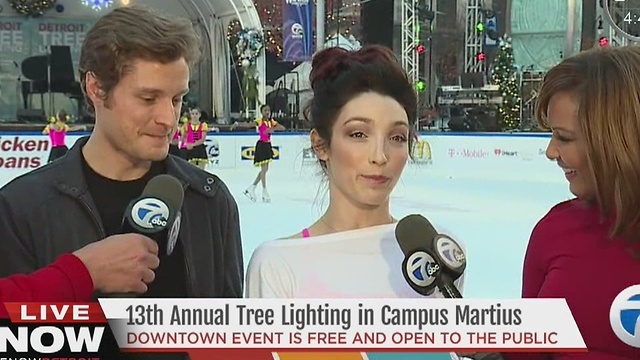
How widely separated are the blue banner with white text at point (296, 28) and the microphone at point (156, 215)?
1.21ft

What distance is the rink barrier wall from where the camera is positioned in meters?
1.28

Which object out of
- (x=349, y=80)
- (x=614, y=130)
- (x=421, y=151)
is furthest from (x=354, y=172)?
(x=614, y=130)

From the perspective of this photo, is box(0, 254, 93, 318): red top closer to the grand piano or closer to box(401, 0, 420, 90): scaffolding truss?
the grand piano

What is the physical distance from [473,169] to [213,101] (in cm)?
75

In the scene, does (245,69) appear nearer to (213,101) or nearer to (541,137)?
(213,101)

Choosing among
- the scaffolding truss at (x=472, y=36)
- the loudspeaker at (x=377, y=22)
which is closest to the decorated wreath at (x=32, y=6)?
the loudspeaker at (x=377, y=22)

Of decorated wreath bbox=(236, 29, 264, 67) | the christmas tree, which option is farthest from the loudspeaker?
the christmas tree

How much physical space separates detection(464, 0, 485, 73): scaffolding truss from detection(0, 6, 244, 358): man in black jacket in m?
0.57

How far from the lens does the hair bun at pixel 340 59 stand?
115cm

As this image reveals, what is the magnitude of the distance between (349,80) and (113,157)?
38 centimetres

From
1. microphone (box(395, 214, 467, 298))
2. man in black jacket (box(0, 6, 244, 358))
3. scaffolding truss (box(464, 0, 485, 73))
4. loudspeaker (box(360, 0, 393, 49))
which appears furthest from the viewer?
scaffolding truss (box(464, 0, 485, 73))

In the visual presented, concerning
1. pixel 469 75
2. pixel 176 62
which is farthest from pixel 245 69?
pixel 469 75

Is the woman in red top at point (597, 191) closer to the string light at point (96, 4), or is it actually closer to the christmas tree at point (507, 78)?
the christmas tree at point (507, 78)

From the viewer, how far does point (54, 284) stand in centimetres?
101
